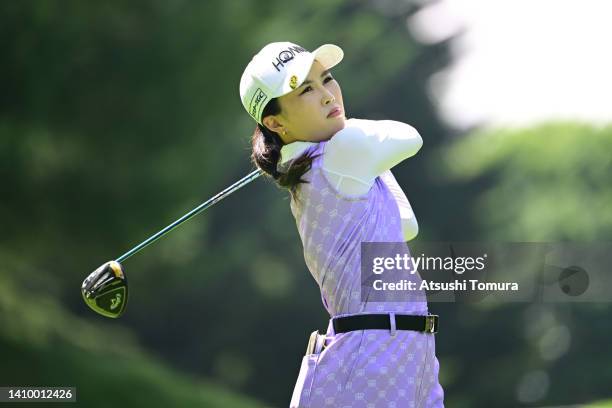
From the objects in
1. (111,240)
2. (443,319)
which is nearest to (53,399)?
(111,240)

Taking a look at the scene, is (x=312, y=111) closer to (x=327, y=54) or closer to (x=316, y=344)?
(x=327, y=54)

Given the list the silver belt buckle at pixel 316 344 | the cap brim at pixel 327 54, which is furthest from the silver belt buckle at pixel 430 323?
the cap brim at pixel 327 54

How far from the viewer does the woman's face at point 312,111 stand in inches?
111

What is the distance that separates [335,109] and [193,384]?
9.73 m

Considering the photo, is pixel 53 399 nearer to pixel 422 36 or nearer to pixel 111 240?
pixel 111 240

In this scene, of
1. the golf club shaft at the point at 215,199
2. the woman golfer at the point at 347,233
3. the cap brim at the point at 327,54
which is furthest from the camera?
the golf club shaft at the point at 215,199

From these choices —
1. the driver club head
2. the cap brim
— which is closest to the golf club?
the driver club head

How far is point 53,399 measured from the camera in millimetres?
8992

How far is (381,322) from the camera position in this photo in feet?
8.80

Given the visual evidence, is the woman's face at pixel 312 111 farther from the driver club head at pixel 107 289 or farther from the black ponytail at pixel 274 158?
the driver club head at pixel 107 289

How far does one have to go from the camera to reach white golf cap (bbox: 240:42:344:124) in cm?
282

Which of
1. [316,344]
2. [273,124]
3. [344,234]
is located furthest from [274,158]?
[316,344]

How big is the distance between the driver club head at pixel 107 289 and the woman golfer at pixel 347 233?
656 millimetres

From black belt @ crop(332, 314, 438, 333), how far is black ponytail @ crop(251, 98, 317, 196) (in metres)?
0.33
